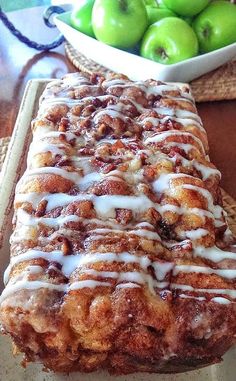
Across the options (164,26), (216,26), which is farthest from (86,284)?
(216,26)

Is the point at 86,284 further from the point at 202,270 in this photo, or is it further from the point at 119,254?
the point at 202,270

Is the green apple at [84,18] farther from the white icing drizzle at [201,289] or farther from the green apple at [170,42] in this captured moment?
the white icing drizzle at [201,289]

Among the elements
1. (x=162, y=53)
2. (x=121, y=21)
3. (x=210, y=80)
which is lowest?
(x=210, y=80)

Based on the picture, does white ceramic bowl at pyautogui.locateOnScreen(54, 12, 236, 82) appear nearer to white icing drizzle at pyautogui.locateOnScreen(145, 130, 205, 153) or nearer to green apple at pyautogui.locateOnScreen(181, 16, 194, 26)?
green apple at pyautogui.locateOnScreen(181, 16, 194, 26)

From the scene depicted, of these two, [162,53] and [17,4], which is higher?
[162,53]

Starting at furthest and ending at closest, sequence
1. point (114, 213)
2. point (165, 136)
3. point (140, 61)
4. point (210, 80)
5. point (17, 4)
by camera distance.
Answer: point (17, 4) → point (210, 80) → point (140, 61) → point (165, 136) → point (114, 213)

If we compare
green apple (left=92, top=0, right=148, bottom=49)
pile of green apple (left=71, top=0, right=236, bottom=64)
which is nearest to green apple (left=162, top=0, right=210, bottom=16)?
pile of green apple (left=71, top=0, right=236, bottom=64)
